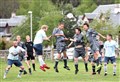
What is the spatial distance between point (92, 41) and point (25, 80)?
11.9 ft

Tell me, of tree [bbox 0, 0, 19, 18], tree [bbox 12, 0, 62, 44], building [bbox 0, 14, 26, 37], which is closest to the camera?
tree [bbox 12, 0, 62, 44]

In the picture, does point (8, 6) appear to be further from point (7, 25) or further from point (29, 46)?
point (29, 46)

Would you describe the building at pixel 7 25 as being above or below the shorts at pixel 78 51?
below

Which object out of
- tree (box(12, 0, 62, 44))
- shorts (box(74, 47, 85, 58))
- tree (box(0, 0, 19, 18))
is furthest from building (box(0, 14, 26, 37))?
shorts (box(74, 47, 85, 58))

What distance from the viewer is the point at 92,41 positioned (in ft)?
70.1

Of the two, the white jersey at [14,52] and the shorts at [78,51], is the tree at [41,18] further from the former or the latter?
the white jersey at [14,52]

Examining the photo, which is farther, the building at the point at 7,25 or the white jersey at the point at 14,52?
the building at the point at 7,25

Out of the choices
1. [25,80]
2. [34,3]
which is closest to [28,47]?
[25,80]

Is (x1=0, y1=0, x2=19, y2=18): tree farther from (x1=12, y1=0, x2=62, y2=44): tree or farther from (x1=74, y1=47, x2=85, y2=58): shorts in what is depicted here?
(x1=74, y1=47, x2=85, y2=58): shorts

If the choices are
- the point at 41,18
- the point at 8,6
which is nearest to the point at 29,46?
the point at 41,18

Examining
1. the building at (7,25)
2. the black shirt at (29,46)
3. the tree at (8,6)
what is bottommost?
the building at (7,25)

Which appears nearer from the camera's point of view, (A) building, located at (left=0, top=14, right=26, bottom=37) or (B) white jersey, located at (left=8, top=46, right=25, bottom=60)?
(B) white jersey, located at (left=8, top=46, right=25, bottom=60)

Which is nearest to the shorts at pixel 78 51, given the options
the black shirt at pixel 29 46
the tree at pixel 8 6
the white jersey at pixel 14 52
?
the white jersey at pixel 14 52

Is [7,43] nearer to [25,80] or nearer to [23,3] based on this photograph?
[25,80]
